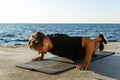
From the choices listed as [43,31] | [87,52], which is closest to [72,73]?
[87,52]

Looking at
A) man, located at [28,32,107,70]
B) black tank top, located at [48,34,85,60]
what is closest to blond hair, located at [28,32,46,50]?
man, located at [28,32,107,70]

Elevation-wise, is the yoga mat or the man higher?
the man

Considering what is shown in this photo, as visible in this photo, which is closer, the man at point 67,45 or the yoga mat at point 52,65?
the yoga mat at point 52,65

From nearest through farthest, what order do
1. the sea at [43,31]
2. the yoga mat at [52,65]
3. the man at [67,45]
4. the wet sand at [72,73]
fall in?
the wet sand at [72,73] < the yoga mat at [52,65] < the man at [67,45] < the sea at [43,31]

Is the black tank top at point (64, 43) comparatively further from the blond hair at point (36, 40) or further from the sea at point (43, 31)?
the sea at point (43, 31)

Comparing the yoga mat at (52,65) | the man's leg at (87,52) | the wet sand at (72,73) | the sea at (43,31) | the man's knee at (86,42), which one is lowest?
the sea at (43,31)

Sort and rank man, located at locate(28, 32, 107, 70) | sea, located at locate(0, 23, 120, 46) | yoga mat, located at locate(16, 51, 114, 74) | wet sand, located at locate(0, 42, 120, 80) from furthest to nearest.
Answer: sea, located at locate(0, 23, 120, 46) < man, located at locate(28, 32, 107, 70) < yoga mat, located at locate(16, 51, 114, 74) < wet sand, located at locate(0, 42, 120, 80)

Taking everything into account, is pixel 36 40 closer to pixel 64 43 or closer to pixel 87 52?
pixel 64 43

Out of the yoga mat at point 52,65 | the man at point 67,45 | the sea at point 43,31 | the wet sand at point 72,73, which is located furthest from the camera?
the sea at point 43,31

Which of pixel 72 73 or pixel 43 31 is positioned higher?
pixel 72 73

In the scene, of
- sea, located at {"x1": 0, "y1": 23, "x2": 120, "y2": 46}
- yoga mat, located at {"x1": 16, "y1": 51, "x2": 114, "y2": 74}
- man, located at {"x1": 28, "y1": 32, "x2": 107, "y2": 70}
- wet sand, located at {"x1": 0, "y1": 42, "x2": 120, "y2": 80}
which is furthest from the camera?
sea, located at {"x1": 0, "y1": 23, "x2": 120, "y2": 46}

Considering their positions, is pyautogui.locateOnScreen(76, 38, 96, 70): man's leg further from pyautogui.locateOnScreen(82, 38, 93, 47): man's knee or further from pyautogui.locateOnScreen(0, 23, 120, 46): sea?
pyautogui.locateOnScreen(0, 23, 120, 46): sea

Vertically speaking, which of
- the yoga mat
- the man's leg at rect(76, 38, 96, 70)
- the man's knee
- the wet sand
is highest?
the man's knee

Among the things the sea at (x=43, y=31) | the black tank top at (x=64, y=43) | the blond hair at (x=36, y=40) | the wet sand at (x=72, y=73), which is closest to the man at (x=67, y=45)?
the black tank top at (x=64, y=43)
